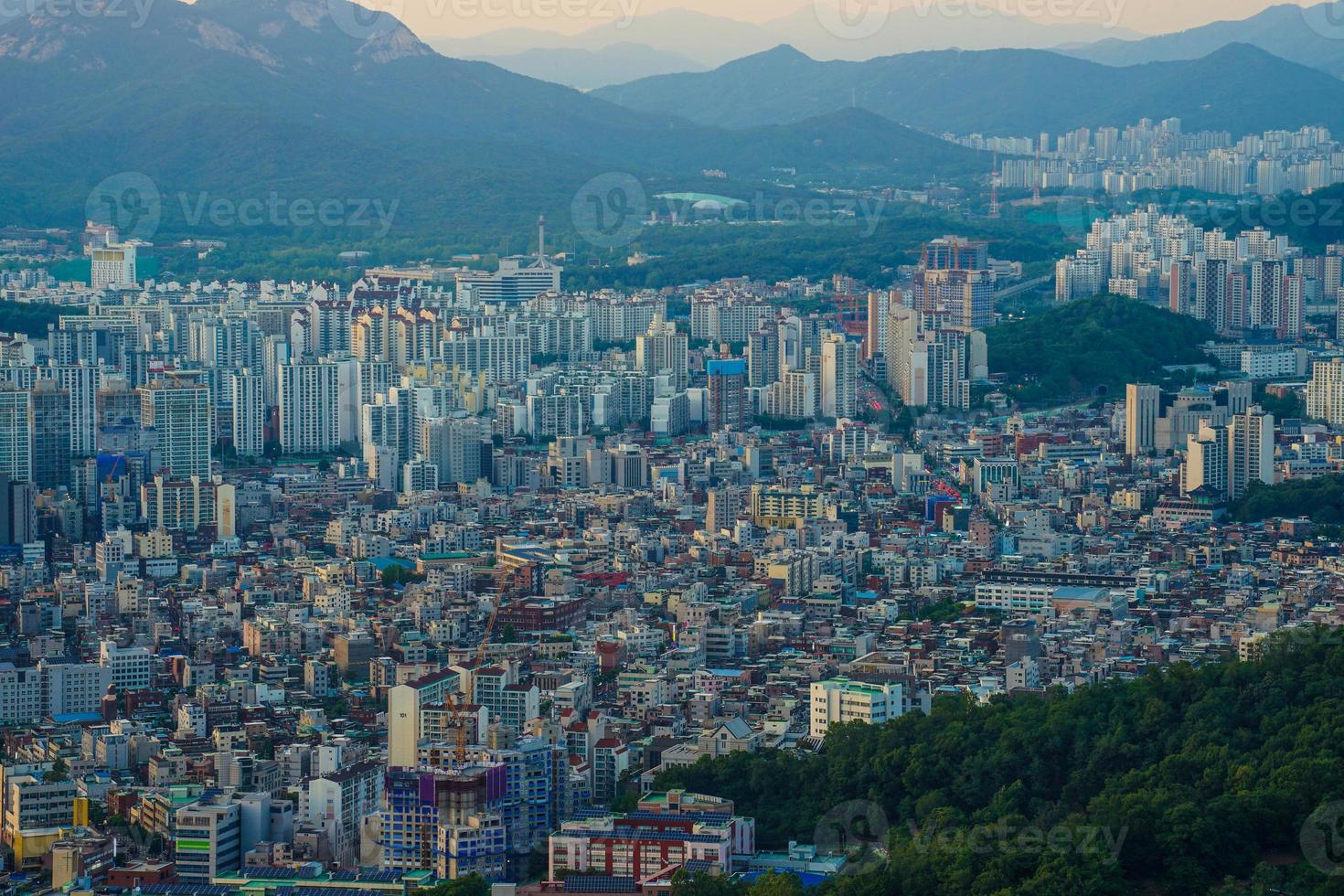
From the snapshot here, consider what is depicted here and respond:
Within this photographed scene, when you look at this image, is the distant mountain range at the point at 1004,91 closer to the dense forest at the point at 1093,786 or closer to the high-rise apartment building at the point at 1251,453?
the high-rise apartment building at the point at 1251,453

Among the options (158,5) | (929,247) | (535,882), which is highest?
(158,5)

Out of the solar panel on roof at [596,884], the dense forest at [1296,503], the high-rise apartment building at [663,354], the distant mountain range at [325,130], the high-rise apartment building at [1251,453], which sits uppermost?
the distant mountain range at [325,130]

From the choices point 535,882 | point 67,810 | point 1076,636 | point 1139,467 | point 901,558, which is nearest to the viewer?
point 535,882

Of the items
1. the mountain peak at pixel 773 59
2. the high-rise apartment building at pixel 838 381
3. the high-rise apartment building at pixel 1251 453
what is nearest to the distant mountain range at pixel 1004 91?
the mountain peak at pixel 773 59

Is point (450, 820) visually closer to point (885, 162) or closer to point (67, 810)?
point (67, 810)

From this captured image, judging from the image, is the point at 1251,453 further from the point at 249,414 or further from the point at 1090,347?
the point at 249,414

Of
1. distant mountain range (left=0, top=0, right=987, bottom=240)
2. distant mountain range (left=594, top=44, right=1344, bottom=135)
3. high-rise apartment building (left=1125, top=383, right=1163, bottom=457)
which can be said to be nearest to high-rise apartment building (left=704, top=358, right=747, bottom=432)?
high-rise apartment building (left=1125, top=383, right=1163, bottom=457)

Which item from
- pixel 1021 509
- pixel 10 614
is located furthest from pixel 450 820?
pixel 1021 509
